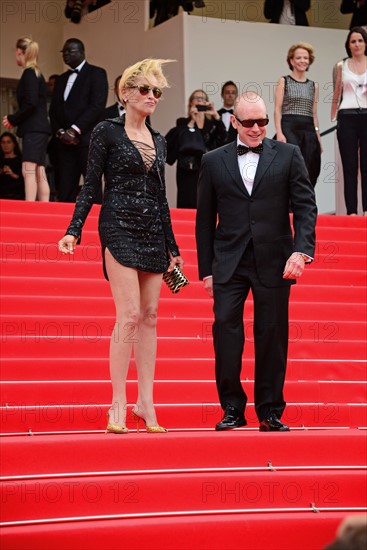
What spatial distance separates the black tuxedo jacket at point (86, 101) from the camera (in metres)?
11.9

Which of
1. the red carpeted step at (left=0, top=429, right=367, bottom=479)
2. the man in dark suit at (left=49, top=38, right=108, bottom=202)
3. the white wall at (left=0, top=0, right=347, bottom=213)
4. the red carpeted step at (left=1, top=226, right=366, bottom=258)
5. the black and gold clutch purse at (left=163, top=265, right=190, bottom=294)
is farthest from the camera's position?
the white wall at (left=0, top=0, right=347, bottom=213)

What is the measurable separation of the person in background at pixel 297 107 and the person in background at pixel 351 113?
0.29 m

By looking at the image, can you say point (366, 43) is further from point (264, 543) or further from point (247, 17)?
point (264, 543)

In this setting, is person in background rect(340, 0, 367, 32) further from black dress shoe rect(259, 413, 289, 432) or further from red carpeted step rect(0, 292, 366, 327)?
black dress shoe rect(259, 413, 289, 432)

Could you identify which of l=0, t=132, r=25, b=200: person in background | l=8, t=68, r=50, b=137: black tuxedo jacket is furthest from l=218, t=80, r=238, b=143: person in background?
l=8, t=68, r=50, b=137: black tuxedo jacket

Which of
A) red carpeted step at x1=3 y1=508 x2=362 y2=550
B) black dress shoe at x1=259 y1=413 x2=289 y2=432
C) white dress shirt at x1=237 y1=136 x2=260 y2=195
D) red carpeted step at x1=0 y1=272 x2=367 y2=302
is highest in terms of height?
white dress shirt at x1=237 y1=136 x2=260 y2=195

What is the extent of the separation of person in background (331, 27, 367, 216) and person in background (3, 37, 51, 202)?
288cm

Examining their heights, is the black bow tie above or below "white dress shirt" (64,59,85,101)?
below

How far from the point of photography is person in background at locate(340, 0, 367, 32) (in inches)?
631

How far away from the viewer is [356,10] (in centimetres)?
1636

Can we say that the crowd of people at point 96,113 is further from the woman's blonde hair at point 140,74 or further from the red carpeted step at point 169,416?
the woman's blonde hair at point 140,74

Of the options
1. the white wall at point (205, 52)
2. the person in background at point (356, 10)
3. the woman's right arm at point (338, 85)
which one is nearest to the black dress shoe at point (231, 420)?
the woman's right arm at point (338, 85)

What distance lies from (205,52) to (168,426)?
10420 millimetres

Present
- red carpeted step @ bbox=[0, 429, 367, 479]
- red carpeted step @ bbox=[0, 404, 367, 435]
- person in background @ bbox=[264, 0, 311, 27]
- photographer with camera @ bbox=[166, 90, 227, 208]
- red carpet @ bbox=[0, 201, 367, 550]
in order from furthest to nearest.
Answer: person in background @ bbox=[264, 0, 311, 27], photographer with camera @ bbox=[166, 90, 227, 208], red carpeted step @ bbox=[0, 404, 367, 435], red carpeted step @ bbox=[0, 429, 367, 479], red carpet @ bbox=[0, 201, 367, 550]
